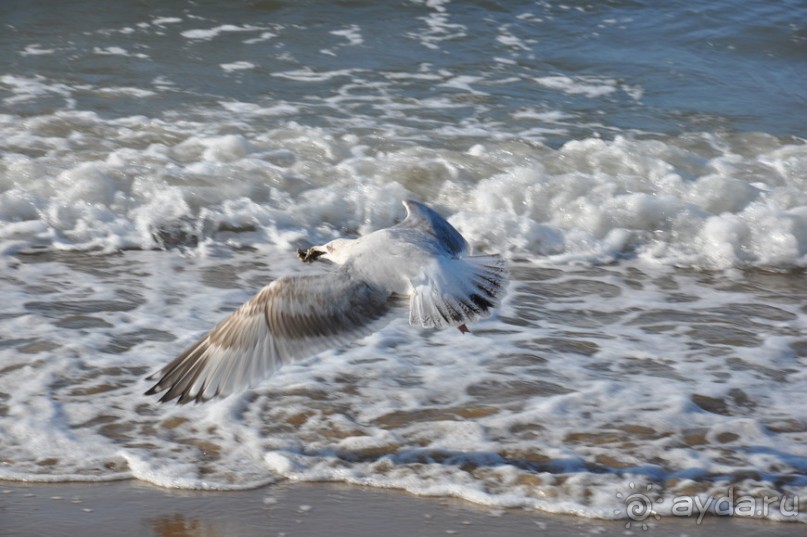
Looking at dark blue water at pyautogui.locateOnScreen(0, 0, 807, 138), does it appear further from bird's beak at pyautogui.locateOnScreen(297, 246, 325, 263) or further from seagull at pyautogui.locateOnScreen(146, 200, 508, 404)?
seagull at pyautogui.locateOnScreen(146, 200, 508, 404)

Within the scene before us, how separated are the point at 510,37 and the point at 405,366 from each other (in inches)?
233

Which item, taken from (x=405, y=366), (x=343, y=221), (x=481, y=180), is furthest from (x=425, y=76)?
(x=405, y=366)

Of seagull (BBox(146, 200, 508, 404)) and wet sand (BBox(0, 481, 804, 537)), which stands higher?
seagull (BBox(146, 200, 508, 404))

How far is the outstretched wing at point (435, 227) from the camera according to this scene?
4.53 meters

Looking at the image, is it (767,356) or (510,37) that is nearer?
(767,356)

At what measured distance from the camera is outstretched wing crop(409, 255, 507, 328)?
387 cm

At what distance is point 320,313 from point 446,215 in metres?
3.00

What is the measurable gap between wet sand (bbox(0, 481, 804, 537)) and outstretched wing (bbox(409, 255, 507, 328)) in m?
0.63

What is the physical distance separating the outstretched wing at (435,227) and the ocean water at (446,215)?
490 mm

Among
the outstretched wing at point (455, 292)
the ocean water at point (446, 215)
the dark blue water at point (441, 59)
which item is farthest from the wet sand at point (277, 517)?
the dark blue water at point (441, 59)

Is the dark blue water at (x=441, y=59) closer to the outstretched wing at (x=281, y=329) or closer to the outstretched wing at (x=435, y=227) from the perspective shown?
the outstretched wing at (x=435, y=227)

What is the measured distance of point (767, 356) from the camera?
481 centimetres

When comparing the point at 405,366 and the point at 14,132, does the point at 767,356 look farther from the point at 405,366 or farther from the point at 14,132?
the point at 14,132

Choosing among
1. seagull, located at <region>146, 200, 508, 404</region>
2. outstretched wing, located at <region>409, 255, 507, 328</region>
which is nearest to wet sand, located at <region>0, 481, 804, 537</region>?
seagull, located at <region>146, 200, 508, 404</region>
